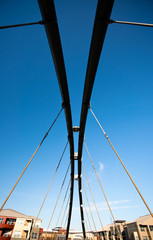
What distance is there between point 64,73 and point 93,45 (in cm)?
178

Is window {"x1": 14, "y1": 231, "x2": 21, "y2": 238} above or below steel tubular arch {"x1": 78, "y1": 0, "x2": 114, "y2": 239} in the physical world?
below

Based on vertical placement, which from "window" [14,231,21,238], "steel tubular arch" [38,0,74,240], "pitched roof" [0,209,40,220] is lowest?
"window" [14,231,21,238]

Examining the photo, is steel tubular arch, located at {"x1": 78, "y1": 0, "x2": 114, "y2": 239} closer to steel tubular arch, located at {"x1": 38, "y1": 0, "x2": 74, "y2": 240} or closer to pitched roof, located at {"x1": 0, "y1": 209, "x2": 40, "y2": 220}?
steel tubular arch, located at {"x1": 38, "y1": 0, "x2": 74, "y2": 240}

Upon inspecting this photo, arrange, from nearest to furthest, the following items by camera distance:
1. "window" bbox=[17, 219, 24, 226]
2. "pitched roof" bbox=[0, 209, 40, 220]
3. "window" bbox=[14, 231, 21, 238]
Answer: "window" bbox=[14, 231, 21, 238], "window" bbox=[17, 219, 24, 226], "pitched roof" bbox=[0, 209, 40, 220]

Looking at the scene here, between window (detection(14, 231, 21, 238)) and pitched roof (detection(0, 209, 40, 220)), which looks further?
pitched roof (detection(0, 209, 40, 220))

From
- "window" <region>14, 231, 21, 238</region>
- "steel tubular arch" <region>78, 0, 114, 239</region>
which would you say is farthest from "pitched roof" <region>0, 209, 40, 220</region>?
"steel tubular arch" <region>78, 0, 114, 239</region>

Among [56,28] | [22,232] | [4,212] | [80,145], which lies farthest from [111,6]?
[4,212]

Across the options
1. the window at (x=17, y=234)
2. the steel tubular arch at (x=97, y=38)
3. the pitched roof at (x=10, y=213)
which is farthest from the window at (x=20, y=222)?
the steel tubular arch at (x=97, y=38)

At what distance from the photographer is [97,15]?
4.47 metres

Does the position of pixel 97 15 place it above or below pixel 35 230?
above

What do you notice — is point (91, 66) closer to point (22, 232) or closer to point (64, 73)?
point (64, 73)

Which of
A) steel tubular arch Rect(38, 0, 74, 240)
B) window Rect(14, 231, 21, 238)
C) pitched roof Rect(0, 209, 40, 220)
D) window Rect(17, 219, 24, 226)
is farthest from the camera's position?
pitched roof Rect(0, 209, 40, 220)

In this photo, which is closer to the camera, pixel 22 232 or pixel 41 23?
pixel 41 23

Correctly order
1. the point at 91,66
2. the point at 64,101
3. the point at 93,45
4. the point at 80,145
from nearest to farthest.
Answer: the point at 93,45, the point at 91,66, the point at 64,101, the point at 80,145
